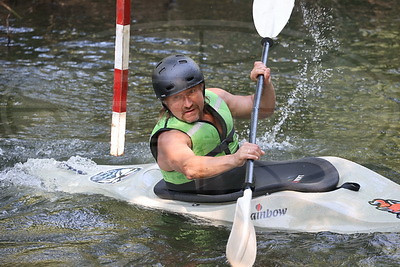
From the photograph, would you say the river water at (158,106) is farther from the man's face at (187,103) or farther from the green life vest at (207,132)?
the man's face at (187,103)

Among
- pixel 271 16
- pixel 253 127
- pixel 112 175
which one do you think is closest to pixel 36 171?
pixel 112 175

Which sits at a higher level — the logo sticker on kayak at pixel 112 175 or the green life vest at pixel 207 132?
the green life vest at pixel 207 132

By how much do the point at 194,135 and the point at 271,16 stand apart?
1.32 metres

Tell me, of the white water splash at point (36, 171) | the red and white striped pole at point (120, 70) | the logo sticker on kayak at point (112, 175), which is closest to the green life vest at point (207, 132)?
the logo sticker on kayak at point (112, 175)

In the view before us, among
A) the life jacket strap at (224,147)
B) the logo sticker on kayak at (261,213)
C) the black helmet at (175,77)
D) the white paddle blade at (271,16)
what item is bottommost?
the logo sticker on kayak at (261,213)

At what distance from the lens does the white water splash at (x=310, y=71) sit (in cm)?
562

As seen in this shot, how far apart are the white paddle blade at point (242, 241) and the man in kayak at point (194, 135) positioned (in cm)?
25

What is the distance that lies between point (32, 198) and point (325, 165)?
1.98 m

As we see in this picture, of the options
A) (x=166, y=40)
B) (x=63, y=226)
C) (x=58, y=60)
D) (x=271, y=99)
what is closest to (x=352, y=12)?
(x=166, y=40)

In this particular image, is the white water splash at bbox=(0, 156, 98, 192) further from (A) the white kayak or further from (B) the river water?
(A) the white kayak

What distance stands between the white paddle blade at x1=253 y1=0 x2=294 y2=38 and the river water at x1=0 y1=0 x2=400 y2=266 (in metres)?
1.15

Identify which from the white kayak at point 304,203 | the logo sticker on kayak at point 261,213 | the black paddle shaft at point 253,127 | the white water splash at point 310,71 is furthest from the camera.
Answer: the white water splash at point 310,71

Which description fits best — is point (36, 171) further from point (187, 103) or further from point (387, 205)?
point (387, 205)

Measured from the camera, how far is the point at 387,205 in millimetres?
3475
